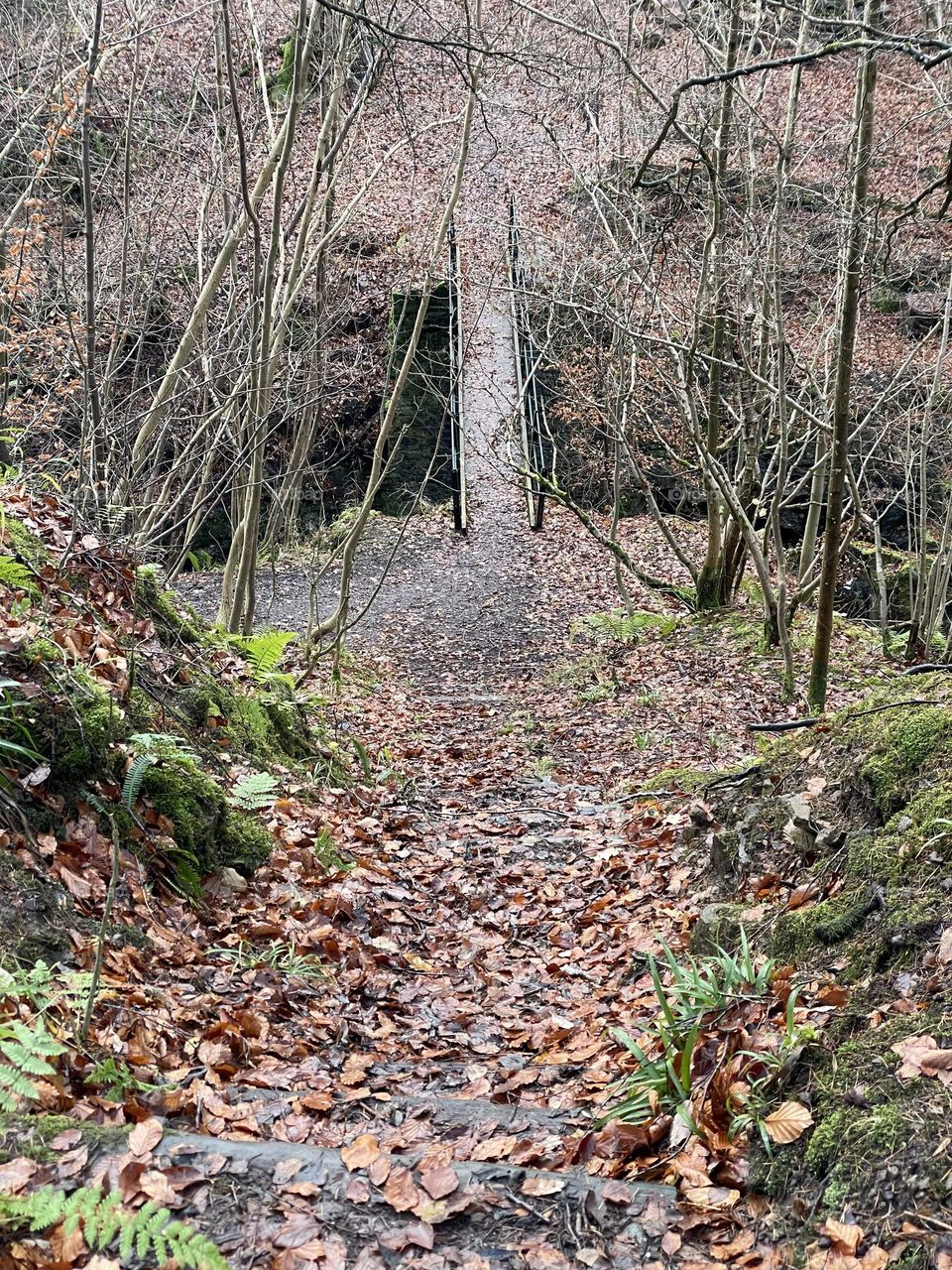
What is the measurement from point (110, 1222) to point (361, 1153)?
812 mm

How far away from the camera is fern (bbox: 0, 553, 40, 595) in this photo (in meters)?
4.34

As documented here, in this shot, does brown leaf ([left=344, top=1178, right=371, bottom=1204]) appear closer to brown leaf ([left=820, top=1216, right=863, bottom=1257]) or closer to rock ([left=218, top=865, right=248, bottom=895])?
brown leaf ([left=820, top=1216, right=863, bottom=1257])

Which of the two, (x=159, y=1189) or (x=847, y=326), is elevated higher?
(x=847, y=326)

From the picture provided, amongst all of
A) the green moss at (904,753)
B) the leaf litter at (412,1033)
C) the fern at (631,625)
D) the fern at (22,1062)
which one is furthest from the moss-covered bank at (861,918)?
the fern at (631,625)

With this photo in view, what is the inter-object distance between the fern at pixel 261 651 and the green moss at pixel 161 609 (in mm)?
526

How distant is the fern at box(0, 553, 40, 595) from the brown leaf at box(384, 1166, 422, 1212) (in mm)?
3188

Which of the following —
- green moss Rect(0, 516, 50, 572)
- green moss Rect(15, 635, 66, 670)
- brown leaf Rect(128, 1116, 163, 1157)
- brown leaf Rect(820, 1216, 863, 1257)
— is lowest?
brown leaf Rect(820, 1216, 863, 1257)

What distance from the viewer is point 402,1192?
232 centimetres

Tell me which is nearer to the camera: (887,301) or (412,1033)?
(412,1033)

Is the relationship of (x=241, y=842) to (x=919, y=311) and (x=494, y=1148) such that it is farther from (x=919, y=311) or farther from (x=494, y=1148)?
(x=919, y=311)

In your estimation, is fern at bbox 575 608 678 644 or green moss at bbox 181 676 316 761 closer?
green moss at bbox 181 676 316 761

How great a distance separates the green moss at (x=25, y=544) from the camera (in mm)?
4711

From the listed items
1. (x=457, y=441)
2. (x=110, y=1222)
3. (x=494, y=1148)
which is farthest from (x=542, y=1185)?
(x=457, y=441)

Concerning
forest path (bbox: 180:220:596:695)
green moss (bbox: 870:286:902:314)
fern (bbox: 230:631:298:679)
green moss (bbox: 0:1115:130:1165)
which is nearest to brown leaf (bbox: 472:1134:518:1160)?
green moss (bbox: 0:1115:130:1165)
